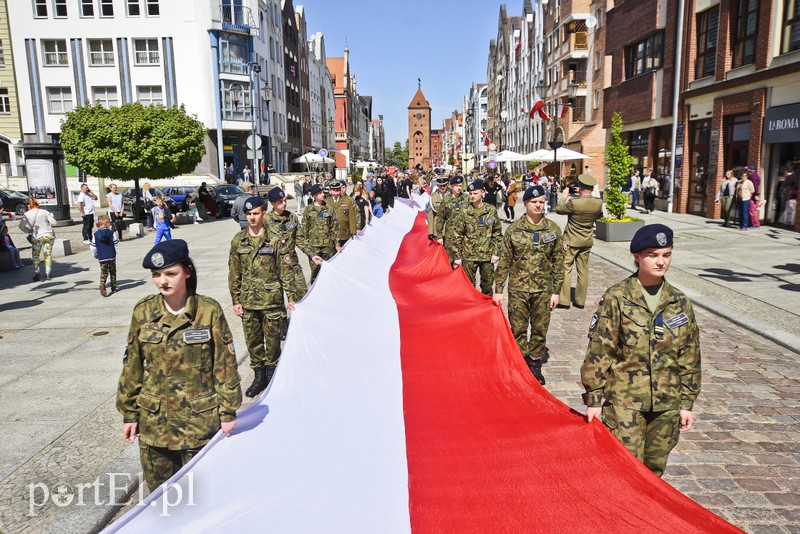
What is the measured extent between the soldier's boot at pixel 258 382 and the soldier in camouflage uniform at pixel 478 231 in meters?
3.56

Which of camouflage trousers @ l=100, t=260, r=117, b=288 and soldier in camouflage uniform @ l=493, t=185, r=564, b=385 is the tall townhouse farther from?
camouflage trousers @ l=100, t=260, r=117, b=288

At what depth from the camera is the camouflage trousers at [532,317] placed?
714cm

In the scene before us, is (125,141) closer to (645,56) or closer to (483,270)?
(483,270)

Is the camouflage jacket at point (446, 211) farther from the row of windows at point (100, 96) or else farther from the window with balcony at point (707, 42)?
the row of windows at point (100, 96)

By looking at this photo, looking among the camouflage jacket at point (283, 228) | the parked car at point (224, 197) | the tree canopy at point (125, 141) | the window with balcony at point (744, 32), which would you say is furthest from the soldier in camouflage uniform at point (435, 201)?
the parked car at point (224, 197)

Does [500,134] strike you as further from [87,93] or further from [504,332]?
[504,332]

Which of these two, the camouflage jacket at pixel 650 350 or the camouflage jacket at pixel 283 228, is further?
the camouflage jacket at pixel 283 228

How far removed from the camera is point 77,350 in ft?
28.9

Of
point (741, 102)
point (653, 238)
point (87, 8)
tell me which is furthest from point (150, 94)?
point (653, 238)

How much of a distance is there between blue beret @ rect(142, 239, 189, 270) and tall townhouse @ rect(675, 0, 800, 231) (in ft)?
65.7

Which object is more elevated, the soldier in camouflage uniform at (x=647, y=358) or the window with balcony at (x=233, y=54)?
the window with balcony at (x=233, y=54)

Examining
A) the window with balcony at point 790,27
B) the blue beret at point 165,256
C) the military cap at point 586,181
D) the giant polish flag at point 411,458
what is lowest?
the giant polish flag at point 411,458

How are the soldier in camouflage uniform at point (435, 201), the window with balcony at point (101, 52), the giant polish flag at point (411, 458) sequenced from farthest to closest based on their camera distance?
the window with balcony at point (101, 52), the soldier in camouflage uniform at point (435, 201), the giant polish flag at point (411, 458)

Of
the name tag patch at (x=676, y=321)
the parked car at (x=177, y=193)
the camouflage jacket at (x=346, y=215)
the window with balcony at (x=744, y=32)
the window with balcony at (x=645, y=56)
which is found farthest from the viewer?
the parked car at (x=177, y=193)
